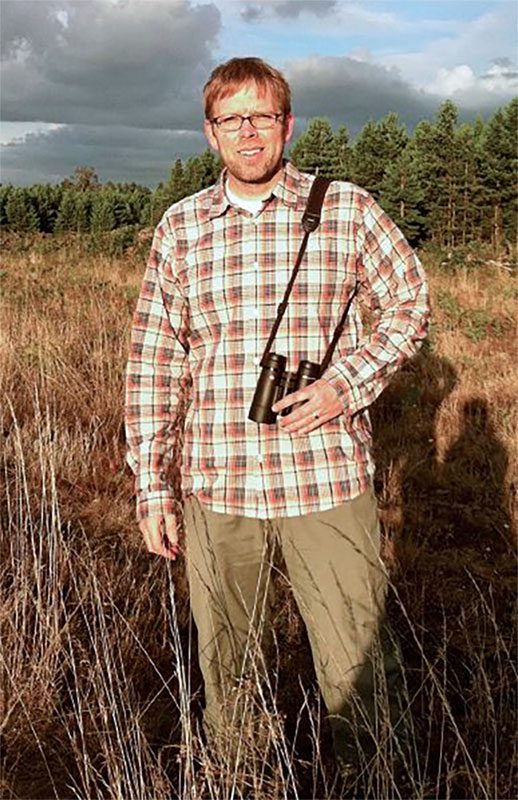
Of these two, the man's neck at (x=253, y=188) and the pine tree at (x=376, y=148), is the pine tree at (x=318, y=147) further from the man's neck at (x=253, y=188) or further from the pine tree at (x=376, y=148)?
the man's neck at (x=253, y=188)

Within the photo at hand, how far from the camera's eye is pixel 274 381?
78.1 inches

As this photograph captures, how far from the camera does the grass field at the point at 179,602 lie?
2.23 meters

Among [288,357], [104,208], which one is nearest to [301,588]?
[288,357]

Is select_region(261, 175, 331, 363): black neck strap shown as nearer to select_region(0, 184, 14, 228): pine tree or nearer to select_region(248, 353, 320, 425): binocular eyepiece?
select_region(248, 353, 320, 425): binocular eyepiece

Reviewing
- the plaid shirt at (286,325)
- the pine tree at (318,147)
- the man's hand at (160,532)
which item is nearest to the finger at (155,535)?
the man's hand at (160,532)

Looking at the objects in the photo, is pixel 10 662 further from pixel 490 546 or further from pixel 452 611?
pixel 490 546

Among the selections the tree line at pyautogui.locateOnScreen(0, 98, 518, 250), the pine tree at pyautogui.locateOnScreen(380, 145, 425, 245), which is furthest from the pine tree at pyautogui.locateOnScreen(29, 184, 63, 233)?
the pine tree at pyautogui.locateOnScreen(380, 145, 425, 245)

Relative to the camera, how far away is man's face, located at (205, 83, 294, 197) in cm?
200

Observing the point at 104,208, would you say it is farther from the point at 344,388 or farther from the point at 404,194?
the point at 344,388

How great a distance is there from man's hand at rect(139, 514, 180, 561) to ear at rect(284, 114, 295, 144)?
1069 mm

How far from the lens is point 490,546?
413 cm

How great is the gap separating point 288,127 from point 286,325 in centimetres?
52

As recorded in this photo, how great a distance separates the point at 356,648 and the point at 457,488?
2.74m

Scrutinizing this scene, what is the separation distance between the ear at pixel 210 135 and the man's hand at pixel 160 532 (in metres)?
1.01
